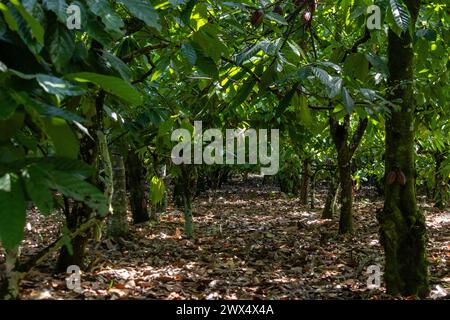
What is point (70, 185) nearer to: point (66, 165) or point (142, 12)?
point (66, 165)

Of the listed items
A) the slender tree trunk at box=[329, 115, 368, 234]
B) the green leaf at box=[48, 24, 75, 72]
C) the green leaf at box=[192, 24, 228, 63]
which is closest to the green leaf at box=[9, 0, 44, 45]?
the green leaf at box=[48, 24, 75, 72]

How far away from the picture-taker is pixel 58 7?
144 centimetres

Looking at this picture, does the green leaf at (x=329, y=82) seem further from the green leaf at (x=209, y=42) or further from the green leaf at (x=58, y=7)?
the green leaf at (x=58, y=7)

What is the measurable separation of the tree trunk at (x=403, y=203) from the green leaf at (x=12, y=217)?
2.71 m

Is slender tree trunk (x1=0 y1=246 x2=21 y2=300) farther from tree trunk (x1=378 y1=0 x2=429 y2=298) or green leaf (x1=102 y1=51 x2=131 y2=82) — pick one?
tree trunk (x1=378 y1=0 x2=429 y2=298)

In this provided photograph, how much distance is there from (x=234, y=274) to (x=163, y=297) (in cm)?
137

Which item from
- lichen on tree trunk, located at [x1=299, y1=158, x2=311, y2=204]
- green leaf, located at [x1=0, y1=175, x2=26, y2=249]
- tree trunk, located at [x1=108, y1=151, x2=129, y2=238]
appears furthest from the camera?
lichen on tree trunk, located at [x1=299, y1=158, x2=311, y2=204]

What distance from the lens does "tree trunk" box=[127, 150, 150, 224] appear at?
796 centimetres

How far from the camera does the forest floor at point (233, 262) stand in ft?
12.1

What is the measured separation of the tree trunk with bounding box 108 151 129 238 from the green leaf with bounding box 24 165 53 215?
16.8 feet

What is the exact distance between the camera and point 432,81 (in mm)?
3758

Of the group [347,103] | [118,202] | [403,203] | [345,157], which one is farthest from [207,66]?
[345,157]
